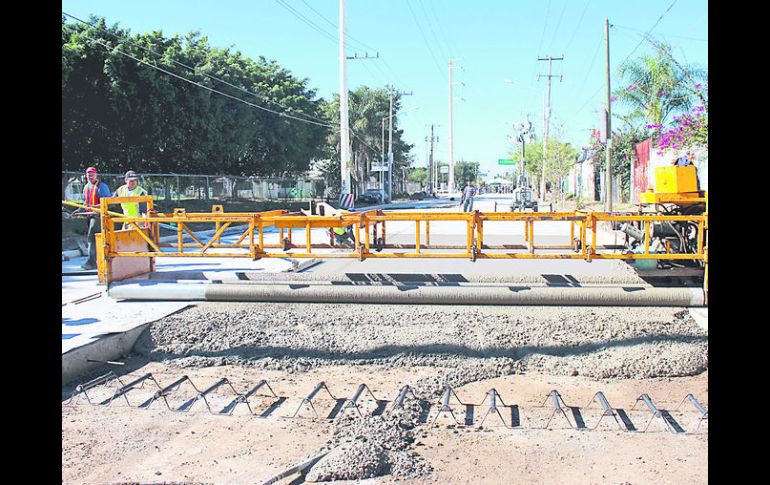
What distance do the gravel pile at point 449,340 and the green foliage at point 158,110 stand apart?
14.0 metres

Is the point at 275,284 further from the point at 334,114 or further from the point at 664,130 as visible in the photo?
the point at 334,114

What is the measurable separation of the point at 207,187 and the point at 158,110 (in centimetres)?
485

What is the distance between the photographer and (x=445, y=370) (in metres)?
6.54

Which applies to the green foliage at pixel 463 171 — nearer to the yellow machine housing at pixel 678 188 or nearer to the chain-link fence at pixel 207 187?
the chain-link fence at pixel 207 187

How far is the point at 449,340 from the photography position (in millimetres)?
7152

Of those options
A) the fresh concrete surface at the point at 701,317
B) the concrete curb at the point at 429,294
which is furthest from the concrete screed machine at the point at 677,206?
the concrete curb at the point at 429,294

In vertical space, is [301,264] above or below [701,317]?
above

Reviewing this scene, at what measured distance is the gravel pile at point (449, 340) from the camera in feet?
21.6

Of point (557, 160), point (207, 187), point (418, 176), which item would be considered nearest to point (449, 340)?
point (207, 187)

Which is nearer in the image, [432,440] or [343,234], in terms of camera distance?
[432,440]

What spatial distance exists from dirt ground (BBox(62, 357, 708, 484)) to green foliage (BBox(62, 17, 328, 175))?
15.9 meters

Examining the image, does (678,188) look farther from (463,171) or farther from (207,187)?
(463,171)

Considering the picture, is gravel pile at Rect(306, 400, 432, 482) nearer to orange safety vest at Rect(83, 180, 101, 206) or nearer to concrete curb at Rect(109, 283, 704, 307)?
concrete curb at Rect(109, 283, 704, 307)
